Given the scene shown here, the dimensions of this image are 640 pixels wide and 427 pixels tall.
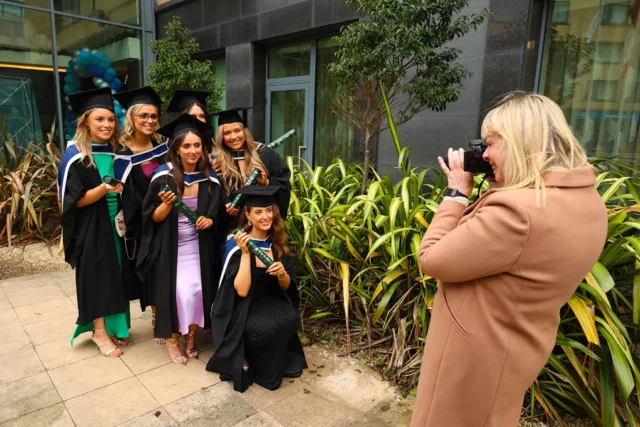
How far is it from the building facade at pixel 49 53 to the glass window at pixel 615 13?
29.8ft

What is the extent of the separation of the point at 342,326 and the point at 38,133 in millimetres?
8922

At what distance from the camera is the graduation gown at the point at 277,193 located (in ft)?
10.9

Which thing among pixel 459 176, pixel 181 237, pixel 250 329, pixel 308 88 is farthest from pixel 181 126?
pixel 308 88

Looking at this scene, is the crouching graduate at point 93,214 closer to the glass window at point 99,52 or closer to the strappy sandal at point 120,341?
the strappy sandal at point 120,341

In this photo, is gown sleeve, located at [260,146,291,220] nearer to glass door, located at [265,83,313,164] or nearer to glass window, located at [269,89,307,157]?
glass door, located at [265,83,313,164]

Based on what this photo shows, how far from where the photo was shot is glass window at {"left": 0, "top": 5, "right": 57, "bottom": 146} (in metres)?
9.09

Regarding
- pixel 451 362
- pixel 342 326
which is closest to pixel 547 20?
pixel 342 326

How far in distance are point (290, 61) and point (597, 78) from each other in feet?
17.7

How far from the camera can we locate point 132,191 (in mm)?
3324

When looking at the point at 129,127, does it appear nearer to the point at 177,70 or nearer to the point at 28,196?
the point at 28,196

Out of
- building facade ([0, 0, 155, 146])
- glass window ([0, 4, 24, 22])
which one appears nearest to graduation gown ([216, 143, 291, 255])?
building facade ([0, 0, 155, 146])

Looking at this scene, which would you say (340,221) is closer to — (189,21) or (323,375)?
(323,375)

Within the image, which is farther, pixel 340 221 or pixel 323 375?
pixel 340 221

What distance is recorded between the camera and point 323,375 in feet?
10.5
